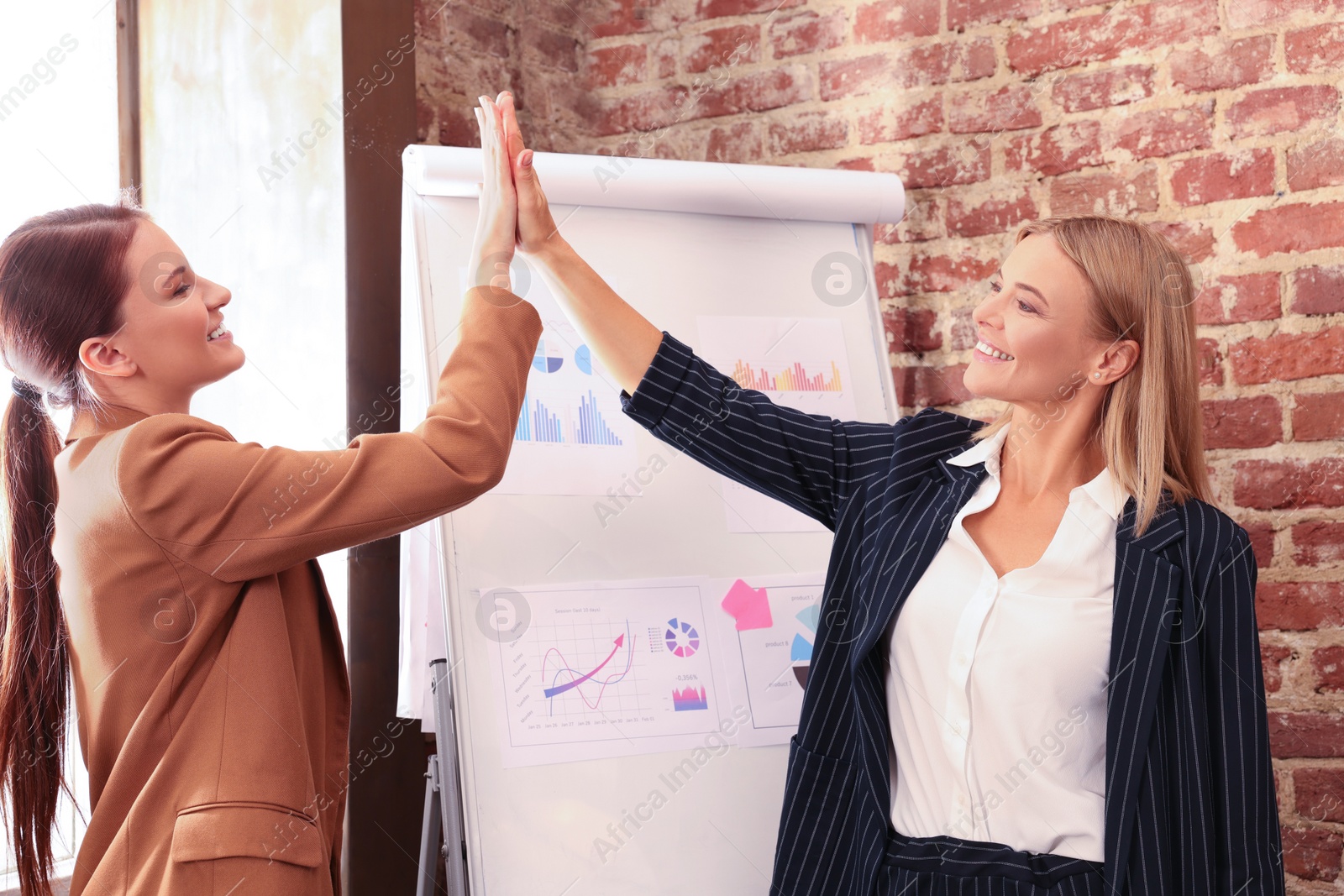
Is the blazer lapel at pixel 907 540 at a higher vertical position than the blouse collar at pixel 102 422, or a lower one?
lower

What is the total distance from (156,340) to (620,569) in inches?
26.1

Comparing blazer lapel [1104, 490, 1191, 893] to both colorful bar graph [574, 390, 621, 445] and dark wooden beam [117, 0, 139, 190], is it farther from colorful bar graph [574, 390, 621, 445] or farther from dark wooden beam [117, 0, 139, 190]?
dark wooden beam [117, 0, 139, 190]

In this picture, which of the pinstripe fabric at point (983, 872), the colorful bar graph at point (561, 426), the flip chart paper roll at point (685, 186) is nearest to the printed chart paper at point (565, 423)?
the colorful bar graph at point (561, 426)

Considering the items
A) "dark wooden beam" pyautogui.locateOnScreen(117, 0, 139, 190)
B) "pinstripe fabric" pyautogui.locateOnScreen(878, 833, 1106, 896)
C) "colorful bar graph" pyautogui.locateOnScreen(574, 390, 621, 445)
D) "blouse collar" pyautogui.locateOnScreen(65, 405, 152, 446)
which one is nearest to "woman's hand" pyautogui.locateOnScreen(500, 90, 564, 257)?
"colorful bar graph" pyautogui.locateOnScreen(574, 390, 621, 445)

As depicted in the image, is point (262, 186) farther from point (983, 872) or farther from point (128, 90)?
point (983, 872)

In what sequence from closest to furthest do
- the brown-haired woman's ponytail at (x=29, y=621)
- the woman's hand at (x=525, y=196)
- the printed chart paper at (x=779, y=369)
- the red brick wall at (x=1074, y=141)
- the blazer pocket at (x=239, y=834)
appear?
1. the blazer pocket at (x=239, y=834)
2. the brown-haired woman's ponytail at (x=29, y=621)
3. the woman's hand at (x=525, y=196)
4. the printed chart paper at (x=779, y=369)
5. the red brick wall at (x=1074, y=141)

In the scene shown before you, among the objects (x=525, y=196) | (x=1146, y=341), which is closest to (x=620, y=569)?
(x=525, y=196)

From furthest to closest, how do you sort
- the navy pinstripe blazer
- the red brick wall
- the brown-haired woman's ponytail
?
the red brick wall, the navy pinstripe blazer, the brown-haired woman's ponytail

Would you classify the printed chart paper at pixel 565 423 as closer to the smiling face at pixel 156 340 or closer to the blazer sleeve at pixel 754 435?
the blazer sleeve at pixel 754 435

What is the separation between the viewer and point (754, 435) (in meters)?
1.41

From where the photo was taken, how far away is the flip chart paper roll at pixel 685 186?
155cm

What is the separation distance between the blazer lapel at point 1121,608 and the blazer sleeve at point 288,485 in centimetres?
51

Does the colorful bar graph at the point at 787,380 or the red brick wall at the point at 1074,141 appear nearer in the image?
the colorful bar graph at the point at 787,380

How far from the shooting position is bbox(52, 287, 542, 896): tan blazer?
3.44 ft
